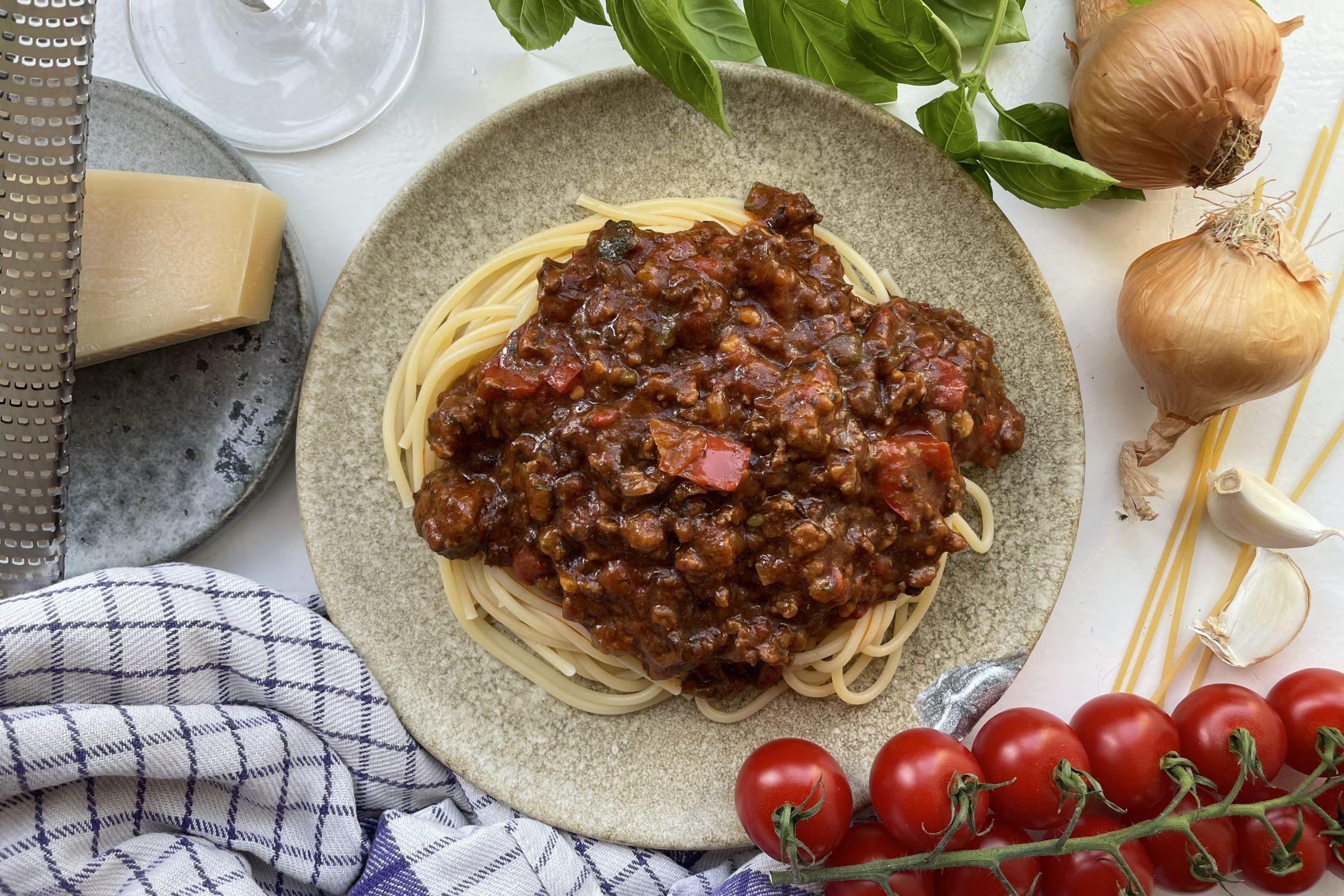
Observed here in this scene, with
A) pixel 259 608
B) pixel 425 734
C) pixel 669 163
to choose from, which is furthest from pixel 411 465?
pixel 669 163

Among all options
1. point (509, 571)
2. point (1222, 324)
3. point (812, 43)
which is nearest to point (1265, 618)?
point (1222, 324)

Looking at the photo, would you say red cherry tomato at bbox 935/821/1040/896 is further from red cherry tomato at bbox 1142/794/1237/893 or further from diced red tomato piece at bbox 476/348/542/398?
diced red tomato piece at bbox 476/348/542/398

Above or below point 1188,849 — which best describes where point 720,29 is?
above

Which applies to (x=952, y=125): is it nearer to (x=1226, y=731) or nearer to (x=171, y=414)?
(x=1226, y=731)

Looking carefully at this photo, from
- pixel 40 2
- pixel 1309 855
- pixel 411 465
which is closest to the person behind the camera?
pixel 40 2

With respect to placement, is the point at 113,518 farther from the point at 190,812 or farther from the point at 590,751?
the point at 590,751

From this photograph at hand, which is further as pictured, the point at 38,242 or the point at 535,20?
the point at 535,20

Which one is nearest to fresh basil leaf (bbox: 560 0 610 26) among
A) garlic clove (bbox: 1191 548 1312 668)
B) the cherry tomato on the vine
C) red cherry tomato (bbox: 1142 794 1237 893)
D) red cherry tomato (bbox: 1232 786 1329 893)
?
garlic clove (bbox: 1191 548 1312 668)
